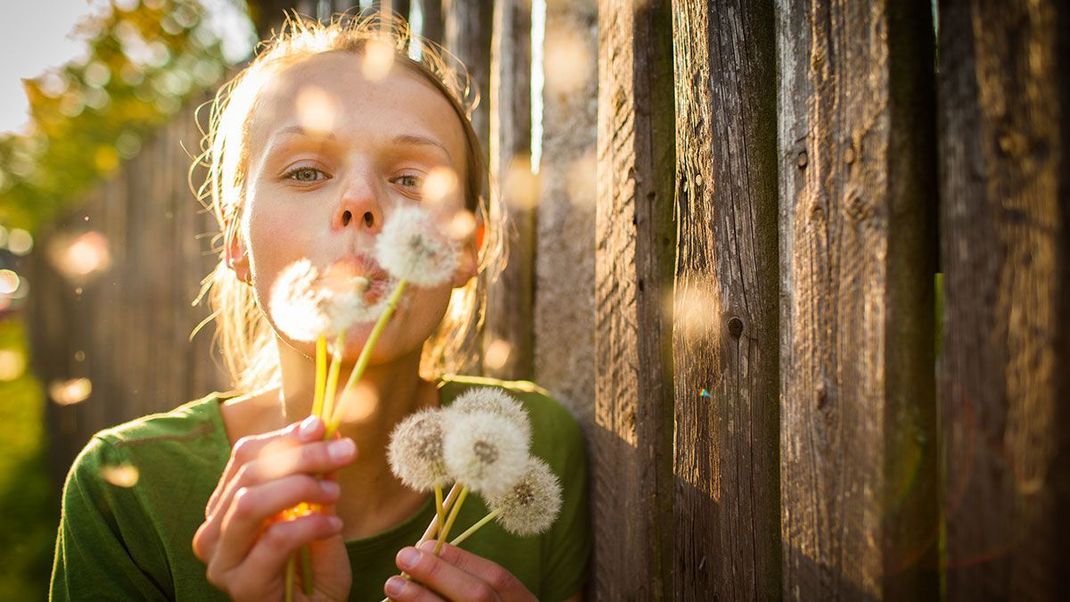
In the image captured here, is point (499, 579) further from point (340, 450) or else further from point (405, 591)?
point (340, 450)

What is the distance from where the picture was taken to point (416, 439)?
111cm

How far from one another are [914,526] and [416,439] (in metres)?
0.86

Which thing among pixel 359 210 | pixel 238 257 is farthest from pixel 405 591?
pixel 238 257

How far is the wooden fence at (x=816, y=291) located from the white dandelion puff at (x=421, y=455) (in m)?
0.62

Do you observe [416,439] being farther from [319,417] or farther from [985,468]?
[985,468]

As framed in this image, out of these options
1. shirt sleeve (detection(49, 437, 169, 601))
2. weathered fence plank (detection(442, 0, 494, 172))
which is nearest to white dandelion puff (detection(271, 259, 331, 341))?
shirt sleeve (detection(49, 437, 169, 601))

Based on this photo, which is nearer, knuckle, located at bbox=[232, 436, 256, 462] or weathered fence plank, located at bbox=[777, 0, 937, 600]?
weathered fence plank, located at bbox=[777, 0, 937, 600]

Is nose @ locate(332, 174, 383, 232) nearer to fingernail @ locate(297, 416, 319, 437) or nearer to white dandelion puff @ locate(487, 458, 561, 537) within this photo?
fingernail @ locate(297, 416, 319, 437)

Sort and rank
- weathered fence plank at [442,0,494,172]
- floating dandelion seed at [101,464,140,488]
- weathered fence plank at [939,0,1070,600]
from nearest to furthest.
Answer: weathered fence plank at [939,0,1070,600], floating dandelion seed at [101,464,140,488], weathered fence plank at [442,0,494,172]

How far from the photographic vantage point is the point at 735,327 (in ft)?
4.20

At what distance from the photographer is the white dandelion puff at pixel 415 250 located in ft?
3.12

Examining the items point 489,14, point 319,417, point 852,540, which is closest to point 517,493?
point 319,417

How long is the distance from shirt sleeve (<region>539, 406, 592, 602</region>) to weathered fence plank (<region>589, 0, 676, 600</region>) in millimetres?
277

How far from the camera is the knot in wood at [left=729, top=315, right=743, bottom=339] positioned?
127 cm
